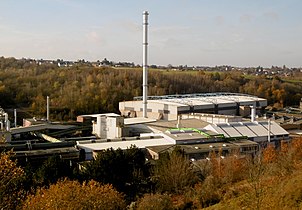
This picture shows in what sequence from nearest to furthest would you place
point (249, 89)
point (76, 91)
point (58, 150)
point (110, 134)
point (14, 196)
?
point (14, 196)
point (58, 150)
point (110, 134)
point (76, 91)
point (249, 89)

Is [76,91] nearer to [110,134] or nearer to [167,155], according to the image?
[110,134]

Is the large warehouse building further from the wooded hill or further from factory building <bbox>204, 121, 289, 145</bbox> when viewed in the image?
factory building <bbox>204, 121, 289, 145</bbox>

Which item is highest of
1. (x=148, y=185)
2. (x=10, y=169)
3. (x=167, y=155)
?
(x=10, y=169)

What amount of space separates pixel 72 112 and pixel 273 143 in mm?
17284

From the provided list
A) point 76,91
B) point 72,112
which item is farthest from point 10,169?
point 76,91

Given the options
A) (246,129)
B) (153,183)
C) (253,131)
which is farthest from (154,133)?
(153,183)

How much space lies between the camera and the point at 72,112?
3203 cm

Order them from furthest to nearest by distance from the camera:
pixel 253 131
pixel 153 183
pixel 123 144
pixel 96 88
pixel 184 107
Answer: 1. pixel 96 88
2. pixel 184 107
3. pixel 253 131
4. pixel 123 144
5. pixel 153 183

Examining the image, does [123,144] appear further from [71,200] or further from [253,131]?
[71,200]

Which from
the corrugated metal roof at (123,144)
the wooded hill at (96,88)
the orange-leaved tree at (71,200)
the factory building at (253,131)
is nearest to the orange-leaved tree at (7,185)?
the orange-leaved tree at (71,200)

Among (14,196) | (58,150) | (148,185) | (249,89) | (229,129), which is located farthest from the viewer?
(249,89)

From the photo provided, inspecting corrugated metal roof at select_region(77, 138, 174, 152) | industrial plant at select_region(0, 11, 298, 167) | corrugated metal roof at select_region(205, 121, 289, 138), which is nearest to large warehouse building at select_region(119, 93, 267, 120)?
industrial plant at select_region(0, 11, 298, 167)

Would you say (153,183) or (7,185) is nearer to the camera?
(7,185)

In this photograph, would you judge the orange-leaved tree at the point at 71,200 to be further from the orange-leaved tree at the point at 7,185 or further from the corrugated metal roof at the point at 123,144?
the corrugated metal roof at the point at 123,144
